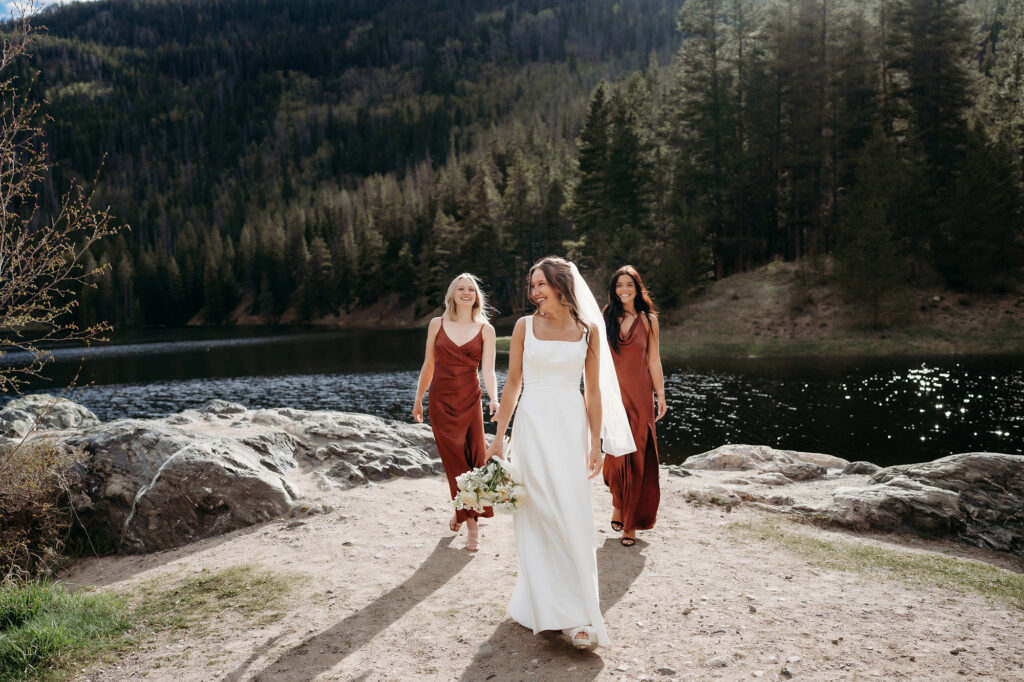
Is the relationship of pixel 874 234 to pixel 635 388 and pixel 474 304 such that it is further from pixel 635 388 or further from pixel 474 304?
pixel 474 304

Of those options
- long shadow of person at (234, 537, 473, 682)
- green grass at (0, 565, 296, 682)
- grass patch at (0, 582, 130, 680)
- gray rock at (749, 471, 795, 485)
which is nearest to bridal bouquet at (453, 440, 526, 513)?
long shadow of person at (234, 537, 473, 682)

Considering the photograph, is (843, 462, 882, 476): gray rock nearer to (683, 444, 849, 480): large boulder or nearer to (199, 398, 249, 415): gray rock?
(683, 444, 849, 480): large boulder

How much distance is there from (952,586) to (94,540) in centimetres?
1060

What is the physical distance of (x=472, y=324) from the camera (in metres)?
8.00

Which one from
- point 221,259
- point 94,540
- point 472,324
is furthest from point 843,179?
point 221,259

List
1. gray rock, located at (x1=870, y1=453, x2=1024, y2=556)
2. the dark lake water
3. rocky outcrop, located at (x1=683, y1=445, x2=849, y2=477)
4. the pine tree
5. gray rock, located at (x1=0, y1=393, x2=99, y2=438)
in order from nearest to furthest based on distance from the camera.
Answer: gray rock, located at (x1=870, y1=453, x2=1024, y2=556)
rocky outcrop, located at (x1=683, y1=445, x2=849, y2=477)
gray rock, located at (x1=0, y1=393, x2=99, y2=438)
the dark lake water
the pine tree

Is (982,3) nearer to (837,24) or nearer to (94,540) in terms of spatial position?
(837,24)

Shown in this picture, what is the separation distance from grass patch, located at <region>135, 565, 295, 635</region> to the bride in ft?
8.30

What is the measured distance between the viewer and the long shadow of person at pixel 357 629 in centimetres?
486

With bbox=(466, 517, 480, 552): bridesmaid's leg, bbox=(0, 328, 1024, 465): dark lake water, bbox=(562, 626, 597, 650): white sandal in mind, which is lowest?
bbox=(0, 328, 1024, 465): dark lake water

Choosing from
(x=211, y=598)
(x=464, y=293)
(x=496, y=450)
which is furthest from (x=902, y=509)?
(x=211, y=598)

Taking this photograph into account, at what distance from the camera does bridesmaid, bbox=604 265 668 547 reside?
7.84 m

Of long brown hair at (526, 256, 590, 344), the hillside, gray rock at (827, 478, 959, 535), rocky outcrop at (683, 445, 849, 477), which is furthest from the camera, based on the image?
the hillside

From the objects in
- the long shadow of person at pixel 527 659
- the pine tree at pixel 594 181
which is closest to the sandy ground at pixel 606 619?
the long shadow of person at pixel 527 659
